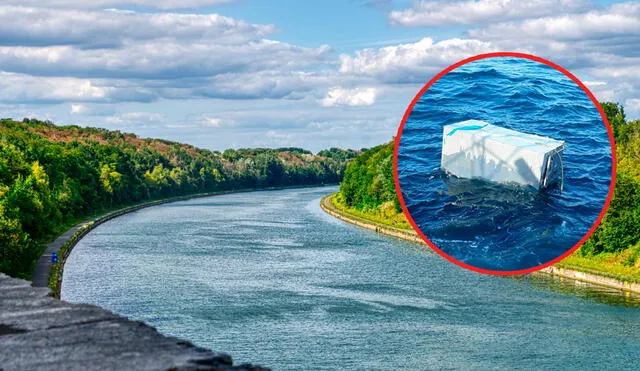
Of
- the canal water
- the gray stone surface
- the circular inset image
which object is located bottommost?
the canal water

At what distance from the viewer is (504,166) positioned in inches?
180

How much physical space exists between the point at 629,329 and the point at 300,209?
131ft

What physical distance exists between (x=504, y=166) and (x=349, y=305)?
56.6 feet

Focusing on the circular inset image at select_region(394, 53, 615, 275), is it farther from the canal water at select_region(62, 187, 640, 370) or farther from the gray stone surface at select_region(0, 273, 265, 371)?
the canal water at select_region(62, 187, 640, 370)

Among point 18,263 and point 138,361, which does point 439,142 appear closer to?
point 138,361

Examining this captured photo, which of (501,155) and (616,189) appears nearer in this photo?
(501,155)

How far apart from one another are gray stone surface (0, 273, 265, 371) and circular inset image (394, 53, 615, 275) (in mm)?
2137

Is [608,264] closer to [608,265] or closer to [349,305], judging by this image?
[608,265]

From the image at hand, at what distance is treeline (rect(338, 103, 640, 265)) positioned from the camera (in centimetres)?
2636

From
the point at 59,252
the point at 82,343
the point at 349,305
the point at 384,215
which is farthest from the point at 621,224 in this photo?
the point at 82,343

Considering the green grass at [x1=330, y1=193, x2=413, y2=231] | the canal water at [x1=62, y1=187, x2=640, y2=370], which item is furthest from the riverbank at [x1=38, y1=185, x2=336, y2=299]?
the green grass at [x1=330, y1=193, x2=413, y2=231]

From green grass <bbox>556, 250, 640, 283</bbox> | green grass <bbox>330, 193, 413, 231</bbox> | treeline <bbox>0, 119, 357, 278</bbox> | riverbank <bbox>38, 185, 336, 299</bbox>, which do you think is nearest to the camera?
riverbank <bbox>38, 185, 336, 299</bbox>

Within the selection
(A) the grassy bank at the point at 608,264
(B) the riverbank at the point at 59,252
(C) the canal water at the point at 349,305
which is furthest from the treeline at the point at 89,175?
(A) the grassy bank at the point at 608,264

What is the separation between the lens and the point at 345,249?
112 feet
